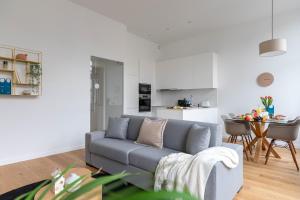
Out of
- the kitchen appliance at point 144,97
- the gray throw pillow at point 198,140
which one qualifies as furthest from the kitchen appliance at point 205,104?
the gray throw pillow at point 198,140

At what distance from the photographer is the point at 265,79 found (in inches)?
183

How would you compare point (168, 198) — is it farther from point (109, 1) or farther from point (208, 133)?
point (109, 1)

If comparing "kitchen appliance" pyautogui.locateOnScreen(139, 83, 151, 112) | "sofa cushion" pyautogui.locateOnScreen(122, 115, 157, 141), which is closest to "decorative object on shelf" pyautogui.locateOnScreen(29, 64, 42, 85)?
"sofa cushion" pyautogui.locateOnScreen(122, 115, 157, 141)

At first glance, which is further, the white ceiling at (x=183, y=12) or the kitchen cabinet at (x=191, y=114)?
the kitchen cabinet at (x=191, y=114)

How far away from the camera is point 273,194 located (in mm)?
2227

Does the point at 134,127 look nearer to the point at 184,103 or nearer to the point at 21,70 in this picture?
the point at 21,70

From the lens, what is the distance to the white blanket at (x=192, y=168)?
5.62 ft

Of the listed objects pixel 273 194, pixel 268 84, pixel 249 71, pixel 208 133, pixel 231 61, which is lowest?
pixel 273 194

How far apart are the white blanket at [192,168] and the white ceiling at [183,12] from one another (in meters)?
3.32

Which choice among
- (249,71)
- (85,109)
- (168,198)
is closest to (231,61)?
(249,71)

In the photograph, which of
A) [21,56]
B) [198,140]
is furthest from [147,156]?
[21,56]

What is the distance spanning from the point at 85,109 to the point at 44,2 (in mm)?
2303

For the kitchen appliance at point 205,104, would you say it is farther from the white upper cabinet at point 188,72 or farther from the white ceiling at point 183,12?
the white ceiling at point 183,12

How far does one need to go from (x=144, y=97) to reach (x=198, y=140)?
405cm
